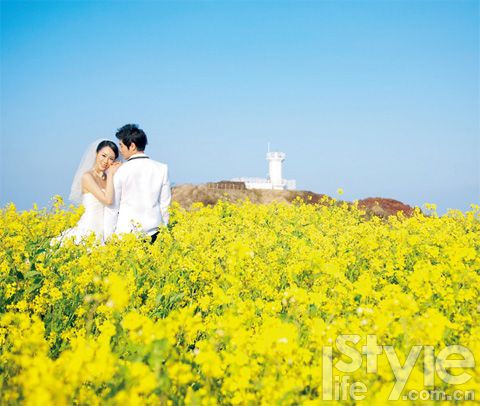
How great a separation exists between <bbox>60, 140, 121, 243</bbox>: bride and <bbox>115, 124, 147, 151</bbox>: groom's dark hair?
1.37ft

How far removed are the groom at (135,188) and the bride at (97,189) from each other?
12 cm

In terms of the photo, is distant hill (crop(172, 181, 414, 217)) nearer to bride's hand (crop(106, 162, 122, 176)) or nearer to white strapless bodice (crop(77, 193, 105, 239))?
bride's hand (crop(106, 162, 122, 176))

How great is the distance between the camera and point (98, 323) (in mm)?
3898

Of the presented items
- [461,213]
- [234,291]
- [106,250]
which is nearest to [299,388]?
[234,291]

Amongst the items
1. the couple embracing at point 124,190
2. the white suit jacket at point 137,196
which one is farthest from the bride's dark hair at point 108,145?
the white suit jacket at point 137,196

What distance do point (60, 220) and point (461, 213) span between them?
24.8 feet

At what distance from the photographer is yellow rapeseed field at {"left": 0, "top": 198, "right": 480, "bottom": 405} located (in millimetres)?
2323

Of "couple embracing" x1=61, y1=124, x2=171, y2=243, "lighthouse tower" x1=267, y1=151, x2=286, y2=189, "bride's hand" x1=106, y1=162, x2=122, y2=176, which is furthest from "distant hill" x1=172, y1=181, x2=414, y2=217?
"lighthouse tower" x1=267, y1=151, x2=286, y2=189

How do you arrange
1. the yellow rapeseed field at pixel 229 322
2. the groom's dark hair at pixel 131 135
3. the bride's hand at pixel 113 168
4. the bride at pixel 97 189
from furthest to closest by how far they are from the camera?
the bride's hand at pixel 113 168 → the bride at pixel 97 189 → the groom's dark hair at pixel 131 135 → the yellow rapeseed field at pixel 229 322

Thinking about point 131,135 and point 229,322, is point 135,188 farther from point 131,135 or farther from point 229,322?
point 229,322

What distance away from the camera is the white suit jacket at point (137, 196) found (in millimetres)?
6797

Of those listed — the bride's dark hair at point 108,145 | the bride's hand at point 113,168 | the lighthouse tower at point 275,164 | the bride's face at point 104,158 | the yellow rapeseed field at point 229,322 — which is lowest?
the yellow rapeseed field at point 229,322

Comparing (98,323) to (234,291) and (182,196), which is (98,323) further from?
(182,196)

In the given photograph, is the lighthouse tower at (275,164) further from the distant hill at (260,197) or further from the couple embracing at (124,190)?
the couple embracing at (124,190)
